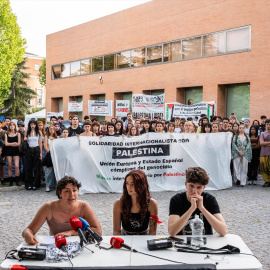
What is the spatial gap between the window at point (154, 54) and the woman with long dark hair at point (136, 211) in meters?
21.8

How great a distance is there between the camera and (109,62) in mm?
29328

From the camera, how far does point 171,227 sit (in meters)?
3.74

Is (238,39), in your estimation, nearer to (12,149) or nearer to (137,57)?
(137,57)

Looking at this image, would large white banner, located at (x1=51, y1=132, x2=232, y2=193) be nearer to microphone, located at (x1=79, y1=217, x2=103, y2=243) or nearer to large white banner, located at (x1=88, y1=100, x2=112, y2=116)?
microphone, located at (x1=79, y1=217, x2=103, y2=243)

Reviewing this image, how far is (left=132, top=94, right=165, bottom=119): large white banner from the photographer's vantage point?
2026cm

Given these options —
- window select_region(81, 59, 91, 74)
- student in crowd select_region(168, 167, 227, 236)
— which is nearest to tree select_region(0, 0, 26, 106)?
window select_region(81, 59, 91, 74)

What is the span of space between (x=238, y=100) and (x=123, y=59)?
10.4 meters

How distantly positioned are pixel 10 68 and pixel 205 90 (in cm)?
1817

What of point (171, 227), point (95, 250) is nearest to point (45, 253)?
point (95, 250)

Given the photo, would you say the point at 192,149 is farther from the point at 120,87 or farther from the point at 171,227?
the point at 120,87

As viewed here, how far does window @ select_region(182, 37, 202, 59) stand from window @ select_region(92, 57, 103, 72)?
863cm

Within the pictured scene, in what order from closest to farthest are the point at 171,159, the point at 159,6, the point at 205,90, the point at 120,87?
the point at 171,159 < the point at 205,90 < the point at 159,6 < the point at 120,87

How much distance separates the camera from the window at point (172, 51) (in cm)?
2395

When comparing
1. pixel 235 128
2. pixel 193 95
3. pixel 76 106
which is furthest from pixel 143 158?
pixel 76 106
